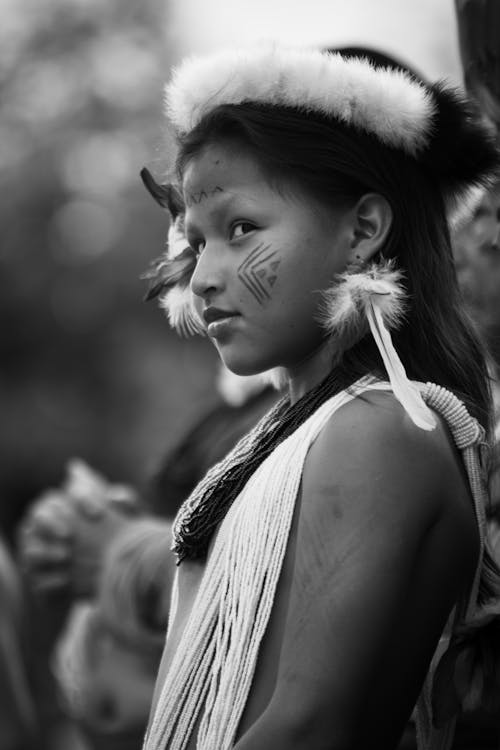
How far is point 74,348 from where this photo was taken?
46.0 feet

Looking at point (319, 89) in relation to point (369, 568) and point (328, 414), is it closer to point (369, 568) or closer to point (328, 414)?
point (328, 414)

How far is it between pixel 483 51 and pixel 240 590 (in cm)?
164

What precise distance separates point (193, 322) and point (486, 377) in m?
0.63

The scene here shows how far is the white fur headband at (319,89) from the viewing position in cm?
202

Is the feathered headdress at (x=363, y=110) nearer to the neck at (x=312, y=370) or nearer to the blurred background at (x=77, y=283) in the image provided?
the neck at (x=312, y=370)

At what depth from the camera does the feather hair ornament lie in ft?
7.91

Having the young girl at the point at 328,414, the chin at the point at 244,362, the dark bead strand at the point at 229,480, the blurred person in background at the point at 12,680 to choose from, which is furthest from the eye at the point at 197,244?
the blurred person in background at the point at 12,680

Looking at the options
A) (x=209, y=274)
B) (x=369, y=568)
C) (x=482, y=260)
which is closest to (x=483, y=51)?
(x=482, y=260)

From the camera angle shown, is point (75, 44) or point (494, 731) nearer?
point (494, 731)

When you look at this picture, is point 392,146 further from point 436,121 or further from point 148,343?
point 148,343

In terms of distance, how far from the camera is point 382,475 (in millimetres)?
1819

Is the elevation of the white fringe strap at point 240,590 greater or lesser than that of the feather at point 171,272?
lesser

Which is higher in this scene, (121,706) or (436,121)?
(436,121)

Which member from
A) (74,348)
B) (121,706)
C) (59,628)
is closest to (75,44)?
(74,348)
